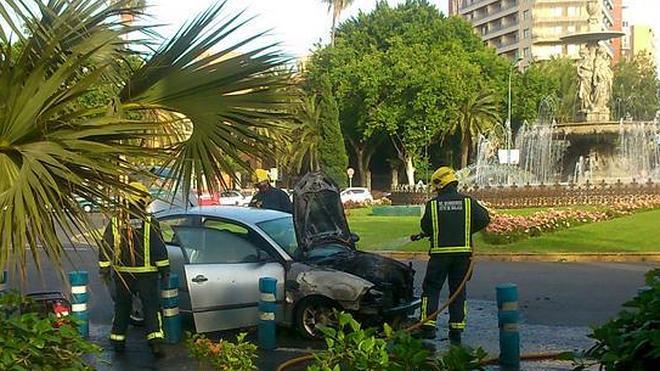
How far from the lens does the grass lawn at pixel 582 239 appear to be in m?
18.8

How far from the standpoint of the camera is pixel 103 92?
4496 millimetres

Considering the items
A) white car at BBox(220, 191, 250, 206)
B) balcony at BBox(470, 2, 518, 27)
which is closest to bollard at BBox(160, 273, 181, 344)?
white car at BBox(220, 191, 250, 206)

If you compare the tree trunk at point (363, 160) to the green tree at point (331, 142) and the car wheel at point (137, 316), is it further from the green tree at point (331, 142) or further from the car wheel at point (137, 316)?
the car wheel at point (137, 316)

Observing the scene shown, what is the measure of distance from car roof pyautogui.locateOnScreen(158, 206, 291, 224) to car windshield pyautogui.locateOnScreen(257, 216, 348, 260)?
122mm

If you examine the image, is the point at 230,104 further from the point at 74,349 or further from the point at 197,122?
the point at 74,349

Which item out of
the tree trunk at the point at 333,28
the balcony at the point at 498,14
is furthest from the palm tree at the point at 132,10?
the balcony at the point at 498,14

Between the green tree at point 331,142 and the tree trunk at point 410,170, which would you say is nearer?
the green tree at point 331,142

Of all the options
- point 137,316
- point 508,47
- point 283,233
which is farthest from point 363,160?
point 508,47

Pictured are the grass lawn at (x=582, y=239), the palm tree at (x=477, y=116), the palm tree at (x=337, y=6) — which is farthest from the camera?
the palm tree at (x=337, y=6)

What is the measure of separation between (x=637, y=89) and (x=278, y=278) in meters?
84.9

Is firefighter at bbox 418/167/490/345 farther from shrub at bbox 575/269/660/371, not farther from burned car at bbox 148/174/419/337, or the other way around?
shrub at bbox 575/269/660/371

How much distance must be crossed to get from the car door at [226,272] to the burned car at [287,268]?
0.04 ft

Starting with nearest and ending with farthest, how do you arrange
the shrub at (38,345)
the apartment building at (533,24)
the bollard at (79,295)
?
the shrub at (38,345)
the bollard at (79,295)
the apartment building at (533,24)

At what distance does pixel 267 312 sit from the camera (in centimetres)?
893
